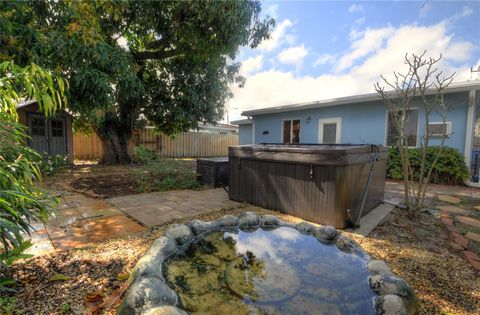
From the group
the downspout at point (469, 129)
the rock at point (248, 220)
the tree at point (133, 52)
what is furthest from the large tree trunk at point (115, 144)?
the downspout at point (469, 129)

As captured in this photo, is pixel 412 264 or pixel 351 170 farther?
pixel 351 170

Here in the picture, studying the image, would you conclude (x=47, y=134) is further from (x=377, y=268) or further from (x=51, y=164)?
(x=377, y=268)

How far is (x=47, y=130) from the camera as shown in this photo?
795 centimetres

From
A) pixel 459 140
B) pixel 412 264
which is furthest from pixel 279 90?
pixel 412 264

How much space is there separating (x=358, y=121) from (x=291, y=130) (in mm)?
2553

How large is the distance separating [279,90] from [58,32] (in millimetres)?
15323

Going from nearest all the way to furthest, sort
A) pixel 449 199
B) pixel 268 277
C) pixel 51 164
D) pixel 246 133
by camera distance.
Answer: pixel 268 277 → pixel 449 199 → pixel 51 164 → pixel 246 133

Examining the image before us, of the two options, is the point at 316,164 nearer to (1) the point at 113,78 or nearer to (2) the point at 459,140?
(1) the point at 113,78

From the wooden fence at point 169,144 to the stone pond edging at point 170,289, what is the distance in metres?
8.45

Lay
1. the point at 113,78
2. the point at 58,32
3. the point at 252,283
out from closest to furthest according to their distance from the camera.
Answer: the point at 252,283
the point at 58,32
the point at 113,78

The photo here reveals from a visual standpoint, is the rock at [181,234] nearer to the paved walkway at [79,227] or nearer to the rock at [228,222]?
the rock at [228,222]

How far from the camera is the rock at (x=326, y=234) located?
2156 millimetres

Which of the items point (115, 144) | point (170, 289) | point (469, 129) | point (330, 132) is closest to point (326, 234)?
point (170, 289)

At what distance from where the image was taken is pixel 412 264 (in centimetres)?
194
